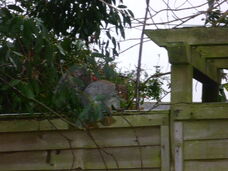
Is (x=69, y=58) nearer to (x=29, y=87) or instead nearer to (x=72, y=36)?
(x=72, y=36)

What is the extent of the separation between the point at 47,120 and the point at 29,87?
0.69 ft

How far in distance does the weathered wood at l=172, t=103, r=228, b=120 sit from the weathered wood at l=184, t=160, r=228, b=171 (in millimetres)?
232

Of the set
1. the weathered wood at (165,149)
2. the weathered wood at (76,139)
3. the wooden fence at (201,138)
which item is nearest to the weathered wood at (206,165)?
the wooden fence at (201,138)

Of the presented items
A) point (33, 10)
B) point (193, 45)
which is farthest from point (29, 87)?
point (33, 10)

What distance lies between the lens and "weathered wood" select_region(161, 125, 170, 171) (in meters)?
3.16

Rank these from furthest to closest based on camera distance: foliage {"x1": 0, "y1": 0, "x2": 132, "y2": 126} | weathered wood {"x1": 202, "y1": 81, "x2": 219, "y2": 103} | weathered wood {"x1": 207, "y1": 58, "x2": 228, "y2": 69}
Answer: weathered wood {"x1": 202, "y1": 81, "x2": 219, "y2": 103} → weathered wood {"x1": 207, "y1": 58, "x2": 228, "y2": 69} → foliage {"x1": 0, "y1": 0, "x2": 132, "y2": 126}

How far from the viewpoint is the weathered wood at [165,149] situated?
3.16 m

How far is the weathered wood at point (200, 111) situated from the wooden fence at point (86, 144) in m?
0.08

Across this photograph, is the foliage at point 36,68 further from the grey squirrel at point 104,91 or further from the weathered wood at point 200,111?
the weathered wood at point 200,111

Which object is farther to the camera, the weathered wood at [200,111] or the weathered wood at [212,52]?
the weathered wood at [212,52]

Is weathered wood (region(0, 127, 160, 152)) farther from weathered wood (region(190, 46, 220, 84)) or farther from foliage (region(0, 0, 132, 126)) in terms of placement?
weathered wood (region(190, 46, 220, 84))

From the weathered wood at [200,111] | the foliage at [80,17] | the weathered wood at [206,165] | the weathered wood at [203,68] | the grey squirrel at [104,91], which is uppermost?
the foliage at [80,17]

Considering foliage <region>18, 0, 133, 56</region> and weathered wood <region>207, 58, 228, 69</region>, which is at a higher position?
foliage <region>18, 0, 133, 56</region>

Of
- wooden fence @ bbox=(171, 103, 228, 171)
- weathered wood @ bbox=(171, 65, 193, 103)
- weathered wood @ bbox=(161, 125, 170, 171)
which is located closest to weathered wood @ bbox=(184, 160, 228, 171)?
wooden fence @ bbox=(171, 103, 228, 171)
